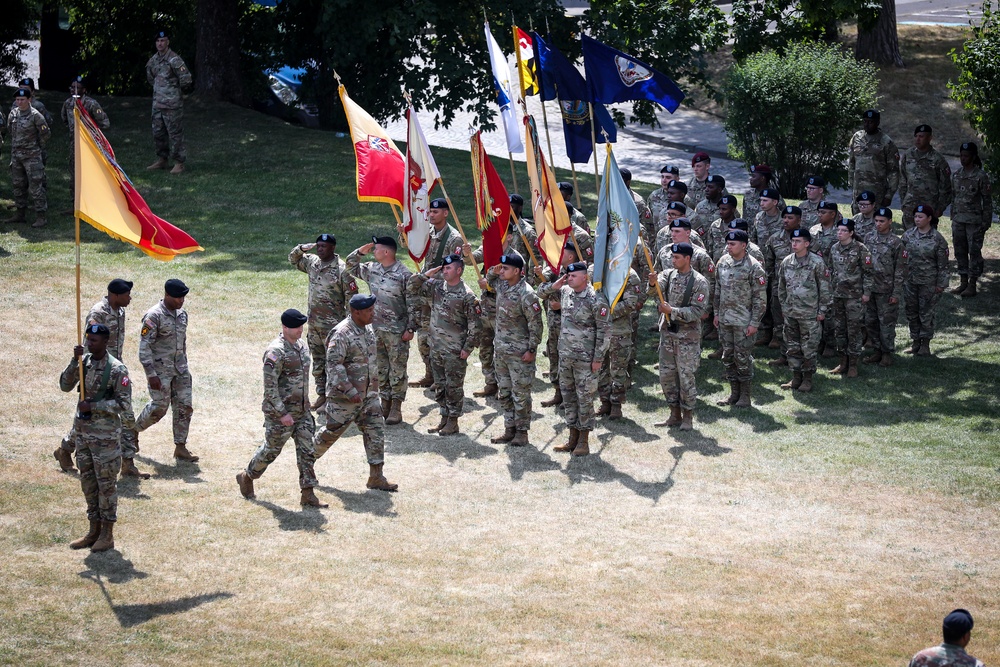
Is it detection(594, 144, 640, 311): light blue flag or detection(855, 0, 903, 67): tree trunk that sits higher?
detection(855, 0, 903, 67): tree trunk

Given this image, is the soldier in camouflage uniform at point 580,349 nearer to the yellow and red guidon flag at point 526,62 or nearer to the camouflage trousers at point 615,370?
the camouflage trousers at point 615,370

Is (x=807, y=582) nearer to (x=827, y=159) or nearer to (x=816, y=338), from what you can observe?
(x=816, y=338)

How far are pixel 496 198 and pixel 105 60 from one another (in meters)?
17.6

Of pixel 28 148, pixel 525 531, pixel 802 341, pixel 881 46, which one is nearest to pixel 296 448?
pixel 525 531

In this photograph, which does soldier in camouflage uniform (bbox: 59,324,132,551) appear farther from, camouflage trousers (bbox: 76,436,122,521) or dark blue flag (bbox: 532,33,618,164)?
dark blue flag (bbox: 532,33,618,164)

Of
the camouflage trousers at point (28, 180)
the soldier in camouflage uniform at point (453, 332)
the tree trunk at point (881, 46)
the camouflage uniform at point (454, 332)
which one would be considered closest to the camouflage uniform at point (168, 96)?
the camouflage trousers at point (28, 180)

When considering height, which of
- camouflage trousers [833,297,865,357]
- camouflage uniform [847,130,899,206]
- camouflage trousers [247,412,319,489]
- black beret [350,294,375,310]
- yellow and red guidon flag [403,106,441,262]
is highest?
camouflage uniform [847,130,899,206]

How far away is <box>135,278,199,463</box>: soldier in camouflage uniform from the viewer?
12414mm

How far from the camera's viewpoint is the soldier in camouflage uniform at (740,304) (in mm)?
14812

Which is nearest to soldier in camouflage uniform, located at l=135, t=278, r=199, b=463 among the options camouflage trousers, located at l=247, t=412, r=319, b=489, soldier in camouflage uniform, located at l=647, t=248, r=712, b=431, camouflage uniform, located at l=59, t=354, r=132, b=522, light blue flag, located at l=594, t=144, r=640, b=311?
camouflage trousers, located at l=247, t=412, r=319, b=489

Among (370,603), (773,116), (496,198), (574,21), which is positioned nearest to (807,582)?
(370,603)

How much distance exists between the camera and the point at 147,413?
1251cm

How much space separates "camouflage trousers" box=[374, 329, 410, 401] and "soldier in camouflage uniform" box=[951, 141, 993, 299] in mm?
9806

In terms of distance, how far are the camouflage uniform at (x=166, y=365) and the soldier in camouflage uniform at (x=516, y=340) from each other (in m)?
3.43
